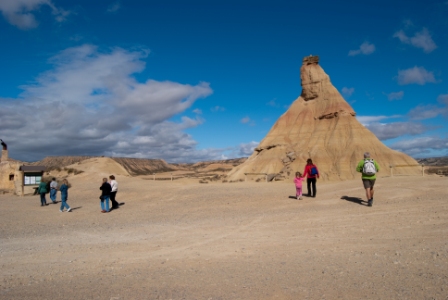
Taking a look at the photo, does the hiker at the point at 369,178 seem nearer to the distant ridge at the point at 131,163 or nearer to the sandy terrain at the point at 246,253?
the sandy terrain at the point at 246,253

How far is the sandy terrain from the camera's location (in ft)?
15.3

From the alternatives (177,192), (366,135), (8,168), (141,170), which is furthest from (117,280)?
(141,170)

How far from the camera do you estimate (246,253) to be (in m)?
6.59

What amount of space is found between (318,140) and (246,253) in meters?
33.2

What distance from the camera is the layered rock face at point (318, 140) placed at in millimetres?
34562

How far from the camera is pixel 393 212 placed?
9672mm

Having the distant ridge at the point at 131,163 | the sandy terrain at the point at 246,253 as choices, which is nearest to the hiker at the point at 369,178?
the sandy terrain at the point at 246,253

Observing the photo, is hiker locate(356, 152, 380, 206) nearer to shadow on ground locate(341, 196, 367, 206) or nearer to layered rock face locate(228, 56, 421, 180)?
shadow on ground locate(341, 196, 367, 206)

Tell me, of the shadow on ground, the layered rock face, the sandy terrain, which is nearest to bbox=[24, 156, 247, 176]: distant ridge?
the layered rock face

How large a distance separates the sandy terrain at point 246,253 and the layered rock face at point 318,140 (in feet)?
73.4

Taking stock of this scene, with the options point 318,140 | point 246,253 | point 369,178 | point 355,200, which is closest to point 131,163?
point 318,140

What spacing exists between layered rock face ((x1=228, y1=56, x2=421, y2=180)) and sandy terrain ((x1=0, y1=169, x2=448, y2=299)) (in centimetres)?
2238

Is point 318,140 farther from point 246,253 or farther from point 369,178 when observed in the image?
point 246,253

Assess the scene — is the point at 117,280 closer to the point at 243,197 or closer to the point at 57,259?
the point at 57,259
